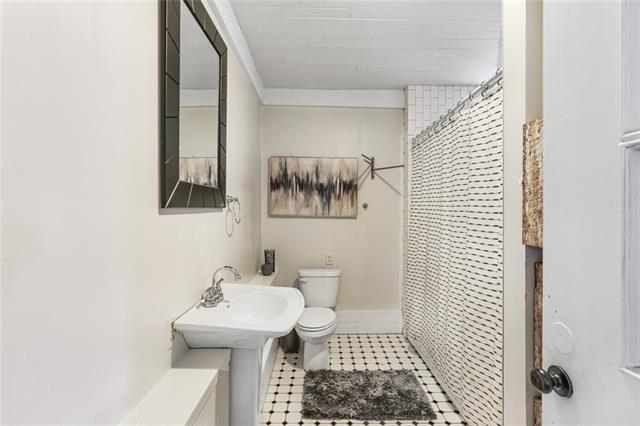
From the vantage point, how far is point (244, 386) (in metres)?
1.58

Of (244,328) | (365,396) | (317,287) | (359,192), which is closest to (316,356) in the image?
(365,396)

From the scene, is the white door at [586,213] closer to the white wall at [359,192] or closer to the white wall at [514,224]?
the white wall at [514,224]

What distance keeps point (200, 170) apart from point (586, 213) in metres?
1.44

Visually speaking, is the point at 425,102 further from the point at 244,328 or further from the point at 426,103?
the point at 244,328

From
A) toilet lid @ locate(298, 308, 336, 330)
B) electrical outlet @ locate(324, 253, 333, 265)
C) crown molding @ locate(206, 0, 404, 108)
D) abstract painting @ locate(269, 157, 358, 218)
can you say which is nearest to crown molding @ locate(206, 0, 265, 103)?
crown molding @ locate(206, 0, 404, 108)

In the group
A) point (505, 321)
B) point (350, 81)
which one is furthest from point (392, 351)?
point (350, 81)

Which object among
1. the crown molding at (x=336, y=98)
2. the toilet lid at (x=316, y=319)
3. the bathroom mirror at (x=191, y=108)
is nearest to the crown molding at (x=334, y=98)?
the crown molding at (x=336, y=98)

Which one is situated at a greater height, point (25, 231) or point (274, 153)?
point (274, 153)

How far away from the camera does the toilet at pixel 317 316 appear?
8.34 ft

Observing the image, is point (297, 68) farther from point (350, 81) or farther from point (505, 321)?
point (505, 321)

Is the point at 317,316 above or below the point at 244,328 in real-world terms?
below

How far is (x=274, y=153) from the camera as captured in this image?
3.39 m

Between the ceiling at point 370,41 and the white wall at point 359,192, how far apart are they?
0.32 metres

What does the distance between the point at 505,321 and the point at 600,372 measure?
0.55 metres
